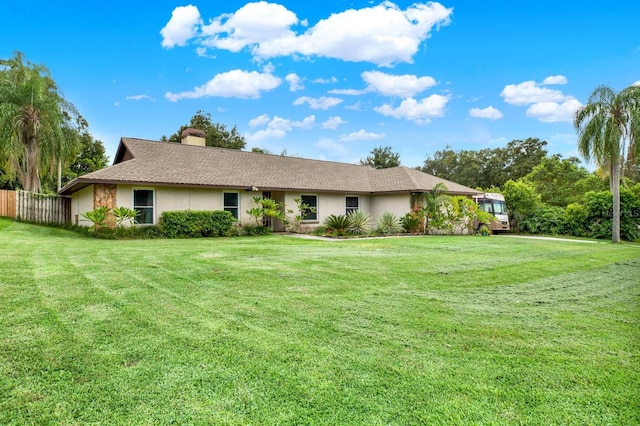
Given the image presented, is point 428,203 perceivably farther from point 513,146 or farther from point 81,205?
point 513,146

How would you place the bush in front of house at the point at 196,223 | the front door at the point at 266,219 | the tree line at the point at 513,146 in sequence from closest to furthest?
1. the bush in front of house at the point at 196,223
2. the tree line at the point at 513,146
3. the front door at the point at 266,219

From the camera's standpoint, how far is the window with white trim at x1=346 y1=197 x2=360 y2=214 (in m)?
20.7

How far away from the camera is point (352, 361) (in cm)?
293

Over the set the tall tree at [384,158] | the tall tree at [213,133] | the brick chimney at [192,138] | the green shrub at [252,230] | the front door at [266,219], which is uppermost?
the tall tree at [213,133]

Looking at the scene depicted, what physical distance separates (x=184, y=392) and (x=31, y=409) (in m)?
0.90

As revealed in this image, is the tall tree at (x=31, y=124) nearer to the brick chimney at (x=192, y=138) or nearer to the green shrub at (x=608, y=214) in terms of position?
the brick chimney at (x=192, y=138)

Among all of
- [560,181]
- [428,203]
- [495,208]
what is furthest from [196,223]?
[560,181]

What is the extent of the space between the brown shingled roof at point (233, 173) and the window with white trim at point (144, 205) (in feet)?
2.41

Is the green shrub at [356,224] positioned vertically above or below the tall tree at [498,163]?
below

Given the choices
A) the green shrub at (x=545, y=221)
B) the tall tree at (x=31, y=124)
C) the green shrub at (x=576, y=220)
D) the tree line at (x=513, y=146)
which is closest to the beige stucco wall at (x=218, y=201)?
the tall tree at (x=31, y=124)

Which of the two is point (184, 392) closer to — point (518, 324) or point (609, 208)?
point (518, 324)

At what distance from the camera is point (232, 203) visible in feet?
54.6

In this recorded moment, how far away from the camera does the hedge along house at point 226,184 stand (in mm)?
14125

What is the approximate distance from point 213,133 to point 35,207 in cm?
2118
